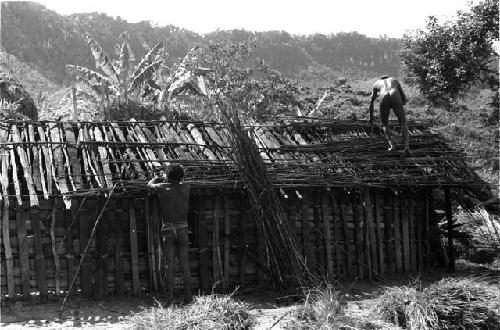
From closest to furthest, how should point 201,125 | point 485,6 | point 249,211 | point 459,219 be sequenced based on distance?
point 249,211 → point 201,125 → point 459,219 → point 485,6

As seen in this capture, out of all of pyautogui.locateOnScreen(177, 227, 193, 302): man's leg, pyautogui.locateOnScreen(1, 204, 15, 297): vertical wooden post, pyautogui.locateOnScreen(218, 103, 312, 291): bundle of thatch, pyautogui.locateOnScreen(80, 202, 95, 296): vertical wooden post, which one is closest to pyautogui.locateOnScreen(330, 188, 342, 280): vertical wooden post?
pyautogui.locateOnScreen(218, 103, 312, 291): bundle of thatch

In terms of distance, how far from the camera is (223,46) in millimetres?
21812

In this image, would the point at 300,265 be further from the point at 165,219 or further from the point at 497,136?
the point at 497,136

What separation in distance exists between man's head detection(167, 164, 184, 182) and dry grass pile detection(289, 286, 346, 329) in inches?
84.4

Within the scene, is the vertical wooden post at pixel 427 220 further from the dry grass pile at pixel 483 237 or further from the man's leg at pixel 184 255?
the man's leg at pixel 184 255

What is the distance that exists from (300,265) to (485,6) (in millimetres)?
11592

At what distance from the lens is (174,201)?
6.64 m

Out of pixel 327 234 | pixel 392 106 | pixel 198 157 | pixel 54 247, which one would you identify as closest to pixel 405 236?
pixel 327 234

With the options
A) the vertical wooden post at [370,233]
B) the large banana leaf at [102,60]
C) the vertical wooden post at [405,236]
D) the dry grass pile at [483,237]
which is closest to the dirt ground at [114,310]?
the vertical wooden post at [370,233]

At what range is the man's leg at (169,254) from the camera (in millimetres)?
6797

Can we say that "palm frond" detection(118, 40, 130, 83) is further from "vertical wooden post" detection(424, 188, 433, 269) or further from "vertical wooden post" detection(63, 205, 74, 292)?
"vertical wooden post" detection(424, 188, 433, 269)

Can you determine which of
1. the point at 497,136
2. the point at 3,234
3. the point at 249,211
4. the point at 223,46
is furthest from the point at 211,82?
the point at 3,234

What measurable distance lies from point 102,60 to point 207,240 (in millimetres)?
9824

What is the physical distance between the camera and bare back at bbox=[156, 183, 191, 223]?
659cm
